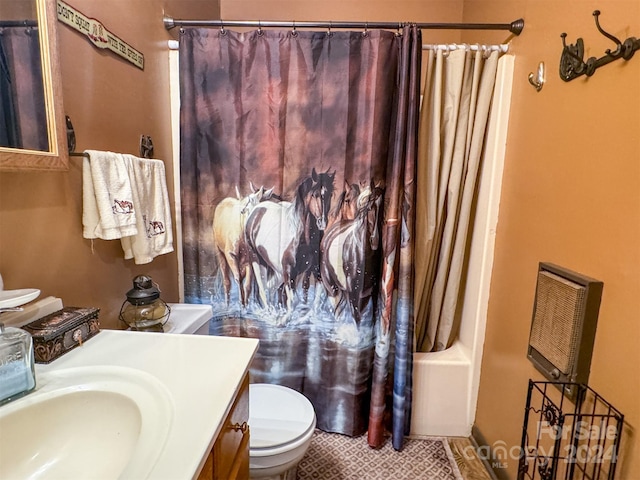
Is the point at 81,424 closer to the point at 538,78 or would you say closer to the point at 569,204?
the point at 569,204

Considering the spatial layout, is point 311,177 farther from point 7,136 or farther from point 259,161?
point 7,136

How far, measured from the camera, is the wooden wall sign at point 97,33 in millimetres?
1066

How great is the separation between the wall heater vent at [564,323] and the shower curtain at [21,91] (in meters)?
1.53

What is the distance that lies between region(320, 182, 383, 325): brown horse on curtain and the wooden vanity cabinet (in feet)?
2.70

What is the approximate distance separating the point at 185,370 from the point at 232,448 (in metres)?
0.22

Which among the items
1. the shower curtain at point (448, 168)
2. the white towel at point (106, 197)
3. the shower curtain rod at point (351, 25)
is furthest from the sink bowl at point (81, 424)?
the shower curtain rod at point (351, 25)

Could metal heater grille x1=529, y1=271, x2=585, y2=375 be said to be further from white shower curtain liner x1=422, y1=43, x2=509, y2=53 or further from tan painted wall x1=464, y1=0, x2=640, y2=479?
white shower curtain liner x1=422, y1=43, x2=509, y2=53

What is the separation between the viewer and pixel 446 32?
7.19ft

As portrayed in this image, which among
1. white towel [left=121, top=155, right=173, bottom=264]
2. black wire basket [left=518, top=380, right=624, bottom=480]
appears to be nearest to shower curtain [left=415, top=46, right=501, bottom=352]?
black wire basket [left=518, top=380, right=624, bottom=480]

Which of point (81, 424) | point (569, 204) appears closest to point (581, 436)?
point (569, 204)

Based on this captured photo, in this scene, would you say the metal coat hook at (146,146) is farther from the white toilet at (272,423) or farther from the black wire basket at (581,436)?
the black wire basket at (581,436)

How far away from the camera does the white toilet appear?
4.07 ft

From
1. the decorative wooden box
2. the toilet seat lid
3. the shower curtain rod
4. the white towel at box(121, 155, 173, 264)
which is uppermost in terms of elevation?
the shower curtain rod

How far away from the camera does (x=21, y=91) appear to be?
2.99 ft
